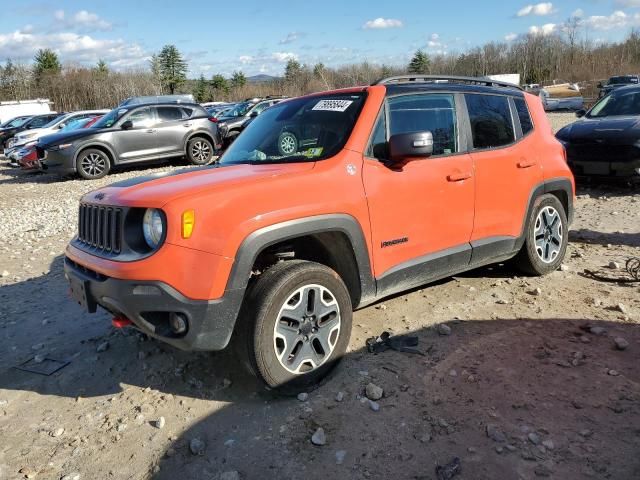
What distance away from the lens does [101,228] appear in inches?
128

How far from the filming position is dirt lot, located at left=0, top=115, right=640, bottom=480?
270cm

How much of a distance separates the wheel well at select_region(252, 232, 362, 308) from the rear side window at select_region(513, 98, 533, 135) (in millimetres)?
2381

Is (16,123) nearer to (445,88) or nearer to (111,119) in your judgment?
(111,119)

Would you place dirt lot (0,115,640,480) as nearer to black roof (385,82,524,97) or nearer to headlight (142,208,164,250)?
headlight (142,208,164,250)

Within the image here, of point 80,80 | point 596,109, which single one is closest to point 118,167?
point 596,109

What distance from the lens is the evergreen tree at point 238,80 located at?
258ft

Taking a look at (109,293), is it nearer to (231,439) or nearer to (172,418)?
(172,418)

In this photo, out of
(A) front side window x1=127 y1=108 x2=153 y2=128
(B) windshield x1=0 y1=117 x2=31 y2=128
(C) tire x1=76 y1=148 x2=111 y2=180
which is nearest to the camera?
(C) tire x1=76 y1=148 x2=111 y2=180

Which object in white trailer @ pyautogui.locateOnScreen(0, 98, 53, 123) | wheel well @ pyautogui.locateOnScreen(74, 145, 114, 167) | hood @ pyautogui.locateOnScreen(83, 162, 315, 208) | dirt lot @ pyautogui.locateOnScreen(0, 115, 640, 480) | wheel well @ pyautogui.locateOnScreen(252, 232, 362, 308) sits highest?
white trailer @ pyautogui.locateOnScreen(0, 98, 53, 123)

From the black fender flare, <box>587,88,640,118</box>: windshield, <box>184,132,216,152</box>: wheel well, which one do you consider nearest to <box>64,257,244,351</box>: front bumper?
the black fender flare

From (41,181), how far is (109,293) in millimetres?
13583

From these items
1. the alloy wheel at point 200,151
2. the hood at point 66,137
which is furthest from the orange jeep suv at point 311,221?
the alloy wheel at point 200,151

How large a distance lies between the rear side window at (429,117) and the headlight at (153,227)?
5.67 feet

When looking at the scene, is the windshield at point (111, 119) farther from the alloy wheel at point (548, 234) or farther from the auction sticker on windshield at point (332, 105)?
the alloy wheel at point (548, 234)
